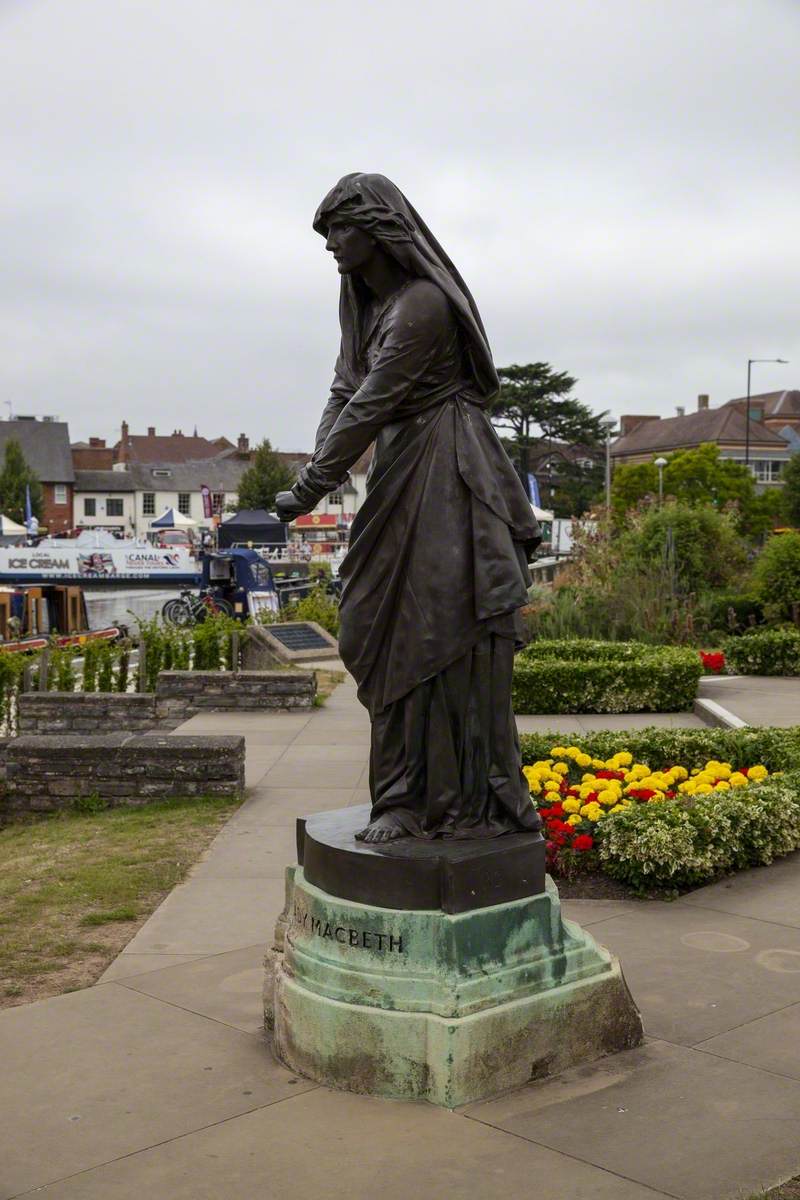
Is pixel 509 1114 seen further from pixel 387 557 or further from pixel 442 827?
pixel 387 557

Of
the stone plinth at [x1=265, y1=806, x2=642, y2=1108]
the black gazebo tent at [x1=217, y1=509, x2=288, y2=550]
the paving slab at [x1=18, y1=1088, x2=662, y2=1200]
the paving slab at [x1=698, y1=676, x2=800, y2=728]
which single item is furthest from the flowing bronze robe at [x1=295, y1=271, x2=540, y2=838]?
the black gazebo tent at [x1=217, y1=509, x2=288, y2=550]

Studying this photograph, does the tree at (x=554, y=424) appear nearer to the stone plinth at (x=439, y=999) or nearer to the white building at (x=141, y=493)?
the white building at (x=141, y=493)

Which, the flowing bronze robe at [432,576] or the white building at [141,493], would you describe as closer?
the flowing bronze robe at [432,576]

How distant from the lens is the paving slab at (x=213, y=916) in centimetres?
595

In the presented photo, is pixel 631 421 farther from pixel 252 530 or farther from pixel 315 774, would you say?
pixel 315 774

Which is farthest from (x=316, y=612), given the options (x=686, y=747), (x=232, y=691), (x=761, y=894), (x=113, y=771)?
(x=761, y=894)

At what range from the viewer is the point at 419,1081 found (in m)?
4.00

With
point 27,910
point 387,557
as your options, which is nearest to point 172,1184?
point 387,557

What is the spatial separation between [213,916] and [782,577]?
15.0m

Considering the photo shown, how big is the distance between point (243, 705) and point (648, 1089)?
10237 millimetres

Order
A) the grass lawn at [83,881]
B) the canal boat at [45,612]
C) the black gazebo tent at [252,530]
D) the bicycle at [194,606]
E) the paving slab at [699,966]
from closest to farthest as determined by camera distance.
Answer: the paving slab at [699,966], the grass lawn at [83,881], the canal boat at [45,612], the bicycle at [194,606], the black gazebo tent at [252,530]

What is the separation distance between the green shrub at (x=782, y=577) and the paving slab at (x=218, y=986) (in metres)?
15.3

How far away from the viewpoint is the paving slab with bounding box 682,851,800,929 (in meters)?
6.25

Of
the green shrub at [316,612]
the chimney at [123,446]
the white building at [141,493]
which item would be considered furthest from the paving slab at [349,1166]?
the chimney at [123,446]
